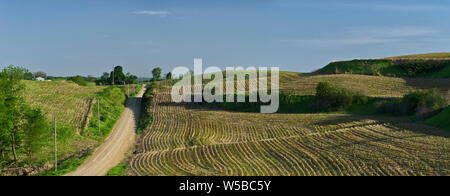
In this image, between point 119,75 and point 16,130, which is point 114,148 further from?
point 119,75

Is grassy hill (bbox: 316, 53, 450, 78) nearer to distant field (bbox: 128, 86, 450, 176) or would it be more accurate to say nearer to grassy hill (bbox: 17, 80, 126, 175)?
distant field (bbox: 128, 86, 450, 176)

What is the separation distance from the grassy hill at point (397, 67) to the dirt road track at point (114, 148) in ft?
125

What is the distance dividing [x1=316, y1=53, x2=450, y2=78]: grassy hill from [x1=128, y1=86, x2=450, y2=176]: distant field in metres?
31.2

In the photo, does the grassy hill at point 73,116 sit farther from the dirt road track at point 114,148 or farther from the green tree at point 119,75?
the green tree at point 119,75

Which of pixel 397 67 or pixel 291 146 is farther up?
pixel 397 67

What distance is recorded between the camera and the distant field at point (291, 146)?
78.7ft

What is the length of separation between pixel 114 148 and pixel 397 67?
53.7 m

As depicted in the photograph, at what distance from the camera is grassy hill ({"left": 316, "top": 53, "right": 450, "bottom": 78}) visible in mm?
67312

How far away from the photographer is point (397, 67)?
235 feet

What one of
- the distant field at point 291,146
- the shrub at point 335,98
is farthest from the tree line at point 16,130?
the shrub at point 335,98

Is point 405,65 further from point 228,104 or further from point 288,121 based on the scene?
point 288,121

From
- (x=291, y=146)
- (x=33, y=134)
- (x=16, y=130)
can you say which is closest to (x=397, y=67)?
(x=291, y=146)

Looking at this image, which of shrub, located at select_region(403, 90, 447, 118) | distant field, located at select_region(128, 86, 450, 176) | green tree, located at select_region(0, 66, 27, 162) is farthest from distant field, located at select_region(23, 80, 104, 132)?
shrub, located at select_region(403, 90, 447, 118)
